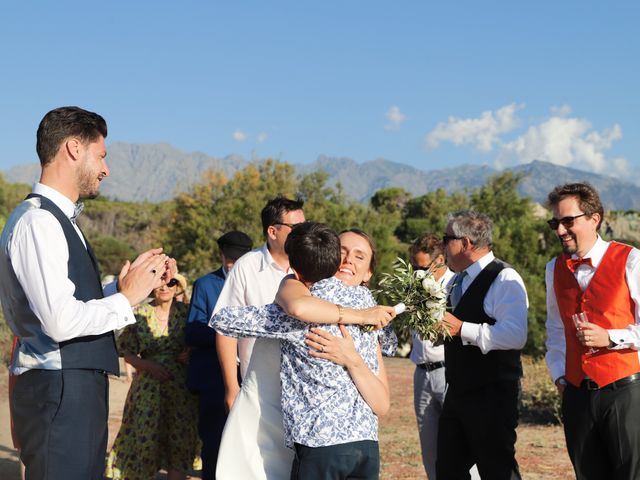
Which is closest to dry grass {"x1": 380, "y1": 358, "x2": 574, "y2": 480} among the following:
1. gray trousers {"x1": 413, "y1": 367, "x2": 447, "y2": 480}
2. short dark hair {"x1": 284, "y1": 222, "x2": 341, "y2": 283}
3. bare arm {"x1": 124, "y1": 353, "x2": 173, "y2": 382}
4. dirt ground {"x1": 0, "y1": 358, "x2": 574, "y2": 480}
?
dirt ground {"x1": 0, "y1": 358, "x2": 574, "y2": 480}

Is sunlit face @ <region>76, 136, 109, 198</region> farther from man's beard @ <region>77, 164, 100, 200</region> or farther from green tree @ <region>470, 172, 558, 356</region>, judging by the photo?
green tree @ <region>470, 172, 558, 356</region>

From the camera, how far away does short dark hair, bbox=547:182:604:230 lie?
4.52 m

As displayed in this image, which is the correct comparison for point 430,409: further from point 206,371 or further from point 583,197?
point 583,197

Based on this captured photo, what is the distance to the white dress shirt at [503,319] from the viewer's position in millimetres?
4824

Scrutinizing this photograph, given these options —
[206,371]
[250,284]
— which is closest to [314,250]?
[250,284]

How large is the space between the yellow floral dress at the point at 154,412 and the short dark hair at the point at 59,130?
10.1 ft

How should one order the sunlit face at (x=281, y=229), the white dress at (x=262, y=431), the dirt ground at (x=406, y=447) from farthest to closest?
the dirt ground at (x=406, y=447) → the sunlit face at (x=281, y=229) → the white dress at (x=262, y=431)

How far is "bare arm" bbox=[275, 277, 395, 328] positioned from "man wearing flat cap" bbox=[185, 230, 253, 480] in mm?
2441

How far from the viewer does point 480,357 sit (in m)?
5.04

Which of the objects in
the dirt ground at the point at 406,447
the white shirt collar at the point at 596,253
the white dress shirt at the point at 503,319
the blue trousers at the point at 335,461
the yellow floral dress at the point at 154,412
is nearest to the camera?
the blue trousers at the point at 335,461

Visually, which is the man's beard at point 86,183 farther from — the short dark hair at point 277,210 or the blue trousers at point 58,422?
the short dark hair at point 277,210

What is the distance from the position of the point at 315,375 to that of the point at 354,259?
0.91 metres

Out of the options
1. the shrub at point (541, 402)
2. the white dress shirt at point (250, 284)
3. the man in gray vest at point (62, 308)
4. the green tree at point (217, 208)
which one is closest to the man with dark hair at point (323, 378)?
the man in gray vest at point (62, 308)

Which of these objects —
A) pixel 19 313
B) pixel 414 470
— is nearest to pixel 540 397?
pixel 414 470
